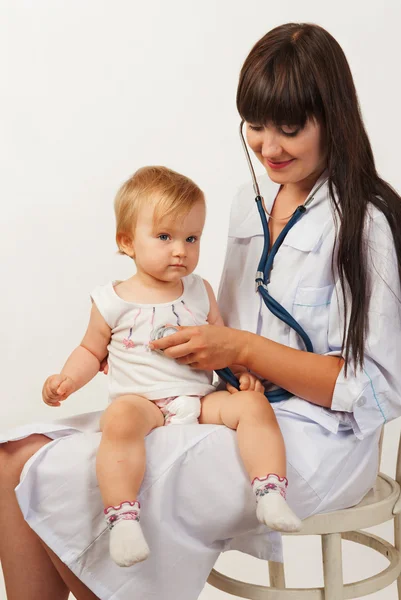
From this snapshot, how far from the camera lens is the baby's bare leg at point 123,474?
1.71 m

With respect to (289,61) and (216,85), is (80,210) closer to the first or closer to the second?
(216,85)

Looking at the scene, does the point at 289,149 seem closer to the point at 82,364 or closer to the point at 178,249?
the point at 178,249

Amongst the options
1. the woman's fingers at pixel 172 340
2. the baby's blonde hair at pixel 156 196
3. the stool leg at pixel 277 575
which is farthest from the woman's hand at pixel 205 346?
the stool leg at pixel 277 575

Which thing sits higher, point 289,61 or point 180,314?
point 289,61

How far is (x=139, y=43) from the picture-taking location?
11.1 feet

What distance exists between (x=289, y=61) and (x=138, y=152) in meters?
1.40

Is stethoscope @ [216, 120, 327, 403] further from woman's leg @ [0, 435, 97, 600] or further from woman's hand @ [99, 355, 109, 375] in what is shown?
woman's leg @ [0, 435, 97, 600]

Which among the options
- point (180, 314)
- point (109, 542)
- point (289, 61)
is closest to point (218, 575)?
point (109, 542)

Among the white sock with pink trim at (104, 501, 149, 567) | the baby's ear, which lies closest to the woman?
the white sock with pink trim at (104, 501, 149, 567)

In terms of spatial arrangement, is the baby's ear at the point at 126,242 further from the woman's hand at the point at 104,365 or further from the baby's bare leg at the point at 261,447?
the baby's bare leg at the point at 261,447

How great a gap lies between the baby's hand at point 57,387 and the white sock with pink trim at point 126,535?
38 cm

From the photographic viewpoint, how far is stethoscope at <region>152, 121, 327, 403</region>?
209cm

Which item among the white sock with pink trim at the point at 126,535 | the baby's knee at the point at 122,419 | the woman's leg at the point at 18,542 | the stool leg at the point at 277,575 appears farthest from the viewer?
the stool leg at the point at 277,575

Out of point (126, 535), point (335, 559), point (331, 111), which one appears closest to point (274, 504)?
point (126, 535)
